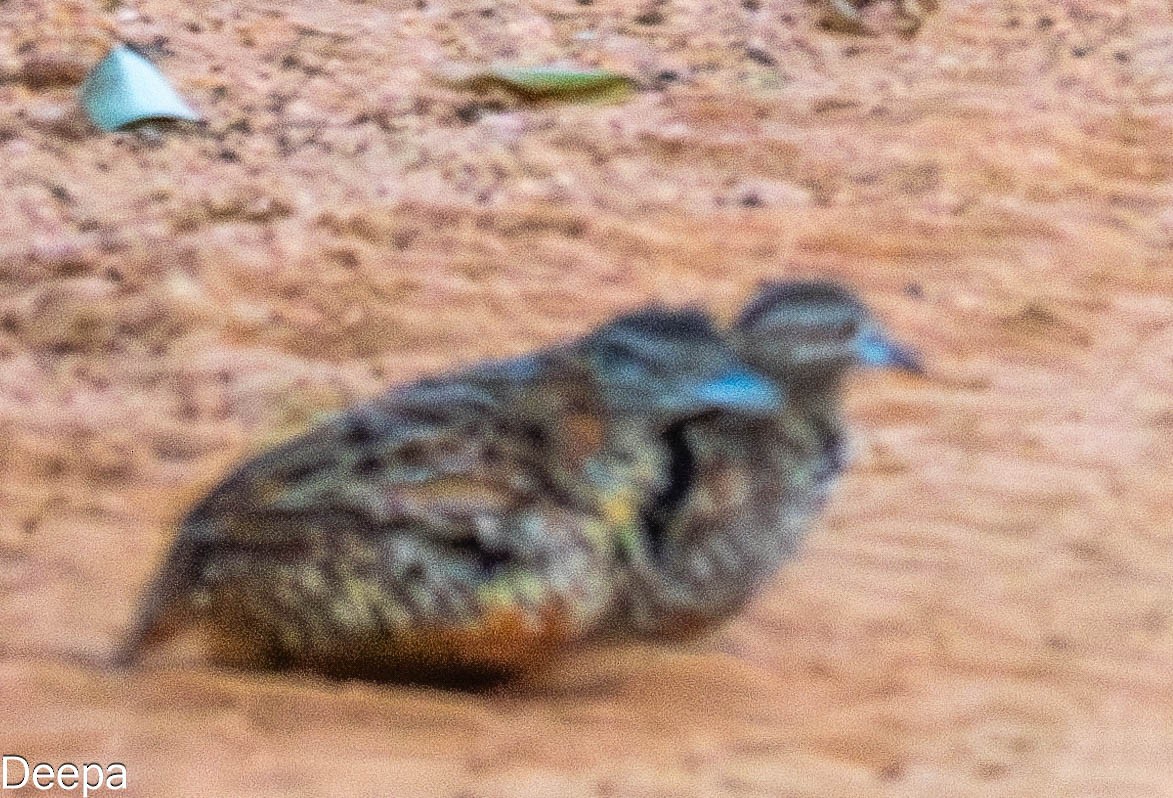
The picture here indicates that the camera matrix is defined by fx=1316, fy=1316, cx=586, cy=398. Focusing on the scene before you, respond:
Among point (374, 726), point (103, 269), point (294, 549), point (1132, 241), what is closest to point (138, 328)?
point (103, 269)

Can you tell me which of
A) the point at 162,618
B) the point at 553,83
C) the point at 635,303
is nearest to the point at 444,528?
the point at 162,618

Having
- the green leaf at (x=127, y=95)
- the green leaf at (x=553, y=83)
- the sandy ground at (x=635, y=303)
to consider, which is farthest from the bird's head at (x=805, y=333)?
the green leaf at (x=127, y=95)

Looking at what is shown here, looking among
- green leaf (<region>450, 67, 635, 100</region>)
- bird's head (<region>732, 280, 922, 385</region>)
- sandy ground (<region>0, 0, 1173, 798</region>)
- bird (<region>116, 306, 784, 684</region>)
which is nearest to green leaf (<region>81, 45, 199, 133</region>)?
sandy ground (<region>0, 0, 1173, 798</region>)

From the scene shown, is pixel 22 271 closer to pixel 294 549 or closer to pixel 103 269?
pixel 103 269

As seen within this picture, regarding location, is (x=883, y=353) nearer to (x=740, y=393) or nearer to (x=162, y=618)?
(x=740, y=393)

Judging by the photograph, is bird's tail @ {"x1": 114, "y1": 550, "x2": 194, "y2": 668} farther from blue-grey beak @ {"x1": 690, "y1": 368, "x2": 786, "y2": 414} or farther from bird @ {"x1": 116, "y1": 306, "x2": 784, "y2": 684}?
blue-grey beak @ {"x1": 690, "y1": 368, "x2": 786, "y2": 414}
